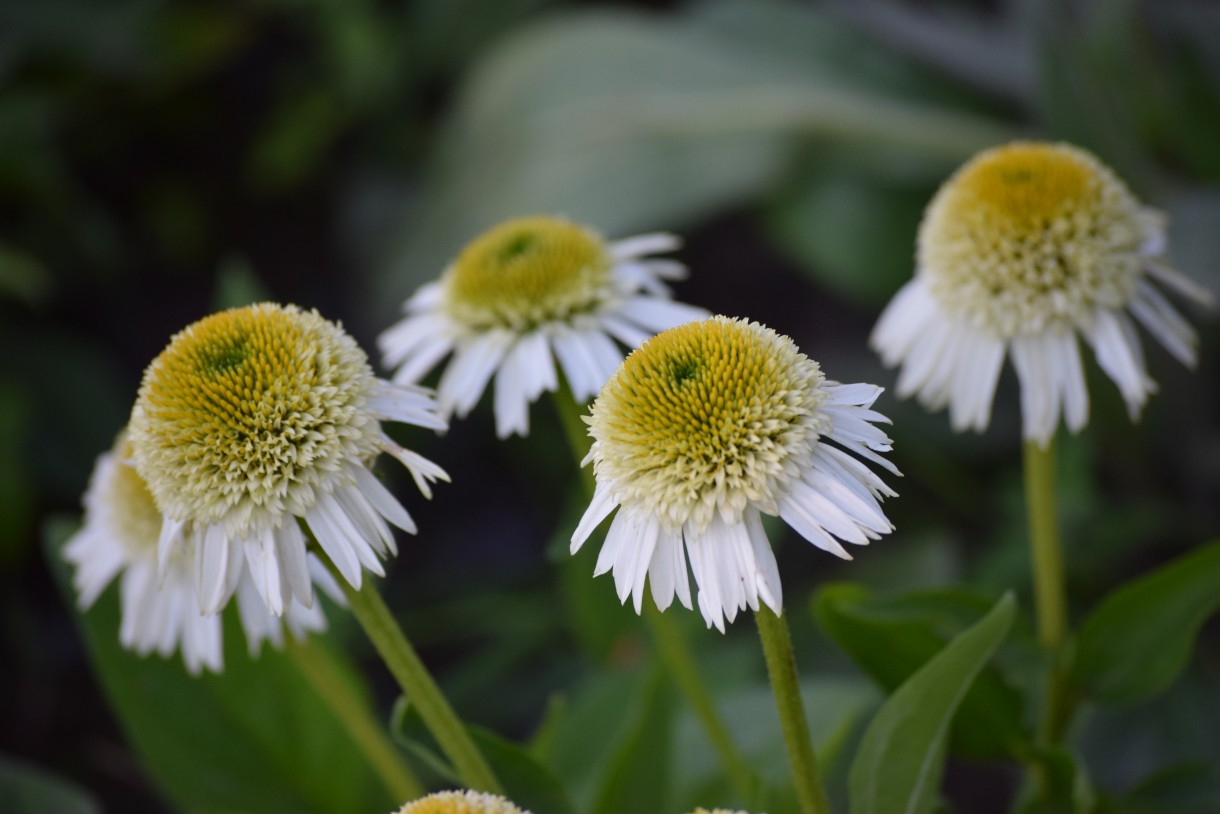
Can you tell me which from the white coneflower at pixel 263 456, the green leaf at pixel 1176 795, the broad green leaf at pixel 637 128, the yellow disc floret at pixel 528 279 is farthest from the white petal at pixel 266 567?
the broad green leaf at pixel 637 128

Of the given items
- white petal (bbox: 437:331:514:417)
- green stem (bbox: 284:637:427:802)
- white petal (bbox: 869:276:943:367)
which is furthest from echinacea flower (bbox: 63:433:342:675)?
white petal (bbox: 869:276:943:367)

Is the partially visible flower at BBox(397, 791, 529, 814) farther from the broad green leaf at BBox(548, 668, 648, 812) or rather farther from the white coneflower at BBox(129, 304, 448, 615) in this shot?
the broad green leaf at BBox(548, 668, 648, 812)

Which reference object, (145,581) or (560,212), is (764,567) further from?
(560,212)

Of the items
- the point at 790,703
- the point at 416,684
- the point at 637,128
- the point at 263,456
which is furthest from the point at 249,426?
the point at 637,128

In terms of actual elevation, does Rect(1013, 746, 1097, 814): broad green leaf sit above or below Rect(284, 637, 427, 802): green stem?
below

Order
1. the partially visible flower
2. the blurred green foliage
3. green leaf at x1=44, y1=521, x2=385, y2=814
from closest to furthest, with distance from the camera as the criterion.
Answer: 1. the partially visible flower
2. green leaf at x1=44, y1=521, x2=385, y2=814
3. the blurred green foliage

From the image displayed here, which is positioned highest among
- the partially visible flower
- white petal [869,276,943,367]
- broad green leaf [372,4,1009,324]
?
broad green leaf [372,4,1009,324]
